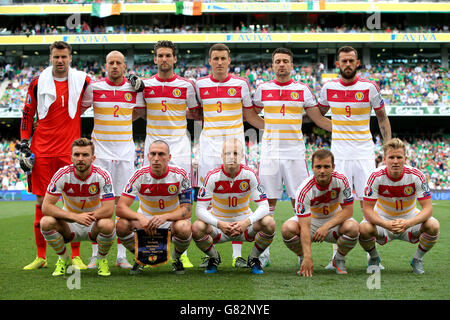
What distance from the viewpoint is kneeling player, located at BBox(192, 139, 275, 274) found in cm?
496

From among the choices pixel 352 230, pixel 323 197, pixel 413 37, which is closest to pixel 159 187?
pixel 323 197

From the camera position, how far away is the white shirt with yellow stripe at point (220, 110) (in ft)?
19.4

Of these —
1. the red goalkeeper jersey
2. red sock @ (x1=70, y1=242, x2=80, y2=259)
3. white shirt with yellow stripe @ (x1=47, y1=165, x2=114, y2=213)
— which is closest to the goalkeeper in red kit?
the red goalkeeper jersey

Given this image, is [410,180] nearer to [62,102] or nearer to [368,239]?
[368,239]

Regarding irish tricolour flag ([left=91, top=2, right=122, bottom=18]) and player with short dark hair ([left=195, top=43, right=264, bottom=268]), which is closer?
player with short dark hair ([left=195, top=43, right=264, bottom=268])

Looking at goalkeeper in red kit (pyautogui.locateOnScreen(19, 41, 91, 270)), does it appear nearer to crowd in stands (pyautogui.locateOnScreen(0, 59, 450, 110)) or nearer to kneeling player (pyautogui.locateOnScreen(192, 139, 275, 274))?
kneeling player (pyautogui.locateOnScreen(192, 139, 275, 274))

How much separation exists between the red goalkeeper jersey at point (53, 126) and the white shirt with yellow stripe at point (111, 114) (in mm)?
240

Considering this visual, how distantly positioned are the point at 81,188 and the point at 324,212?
2516mm

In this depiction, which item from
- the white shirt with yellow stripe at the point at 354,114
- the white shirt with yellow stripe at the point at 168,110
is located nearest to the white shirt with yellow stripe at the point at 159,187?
the white shirt with yellow stripe at the point at 168,110

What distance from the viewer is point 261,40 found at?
103 feet

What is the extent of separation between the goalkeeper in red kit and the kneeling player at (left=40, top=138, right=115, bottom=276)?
695 mm

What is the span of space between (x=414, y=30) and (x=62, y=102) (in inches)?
1229

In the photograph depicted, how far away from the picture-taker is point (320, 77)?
3117 centimetres

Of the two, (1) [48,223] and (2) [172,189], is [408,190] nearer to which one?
(2) [172,189]
